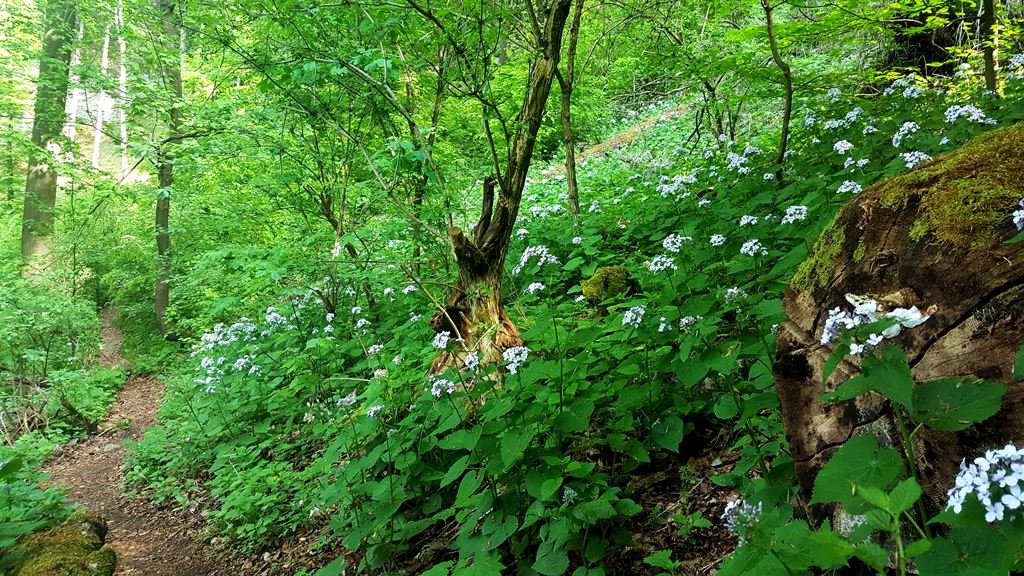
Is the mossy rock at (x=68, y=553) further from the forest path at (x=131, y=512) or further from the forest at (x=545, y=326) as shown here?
the forest path at (x=131, y=512)

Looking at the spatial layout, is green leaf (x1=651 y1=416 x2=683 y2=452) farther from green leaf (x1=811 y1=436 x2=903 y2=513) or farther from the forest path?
the forest path

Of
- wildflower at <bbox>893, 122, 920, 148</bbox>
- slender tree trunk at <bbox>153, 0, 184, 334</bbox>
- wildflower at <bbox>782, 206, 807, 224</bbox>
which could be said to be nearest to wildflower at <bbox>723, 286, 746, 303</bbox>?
wildflower at <bbox>782, 206, 807, 224</bbox>

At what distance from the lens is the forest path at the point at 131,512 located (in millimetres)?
4309

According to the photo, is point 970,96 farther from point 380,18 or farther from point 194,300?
point 194,300

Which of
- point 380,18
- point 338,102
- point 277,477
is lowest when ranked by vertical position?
point 277,477

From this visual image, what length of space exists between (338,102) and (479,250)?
9.41 feet

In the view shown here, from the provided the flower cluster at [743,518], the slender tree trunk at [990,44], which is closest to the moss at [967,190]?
the flower cluster at [743,518]

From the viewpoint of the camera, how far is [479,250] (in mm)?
3877

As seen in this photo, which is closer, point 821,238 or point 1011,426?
point 1011,426

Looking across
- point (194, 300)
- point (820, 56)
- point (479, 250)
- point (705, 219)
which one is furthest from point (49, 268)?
point (820, 56)

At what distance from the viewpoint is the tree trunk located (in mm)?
3824

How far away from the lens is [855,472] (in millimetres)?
1143

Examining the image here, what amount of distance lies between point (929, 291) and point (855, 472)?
644 mm

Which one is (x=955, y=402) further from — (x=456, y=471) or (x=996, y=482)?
(x=456, y=471)
